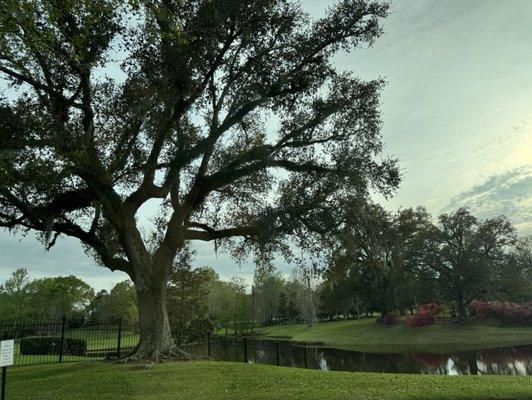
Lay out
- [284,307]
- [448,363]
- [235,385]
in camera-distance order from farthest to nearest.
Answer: [284,307], [448,363], [235,385]

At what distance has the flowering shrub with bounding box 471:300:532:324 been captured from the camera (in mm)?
40438

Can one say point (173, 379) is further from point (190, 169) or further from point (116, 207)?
point (190, 169)

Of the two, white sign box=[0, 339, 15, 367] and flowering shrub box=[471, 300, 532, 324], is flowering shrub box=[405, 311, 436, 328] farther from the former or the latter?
white sign box=[0, 339, 15, 367]

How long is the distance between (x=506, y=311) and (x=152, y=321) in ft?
126

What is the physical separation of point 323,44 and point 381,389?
37.0 ft

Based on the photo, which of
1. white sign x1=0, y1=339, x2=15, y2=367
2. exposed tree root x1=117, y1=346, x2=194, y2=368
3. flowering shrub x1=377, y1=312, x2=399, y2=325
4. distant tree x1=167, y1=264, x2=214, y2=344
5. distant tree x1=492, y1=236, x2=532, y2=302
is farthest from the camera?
flowering shrub x1=377, y1=312, x2=399, y2=325

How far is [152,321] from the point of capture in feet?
47.4

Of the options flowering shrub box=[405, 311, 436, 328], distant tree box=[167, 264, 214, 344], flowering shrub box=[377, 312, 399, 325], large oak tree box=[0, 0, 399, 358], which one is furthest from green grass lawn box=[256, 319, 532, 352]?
large oak tree box=[0, 0, 399, 358]

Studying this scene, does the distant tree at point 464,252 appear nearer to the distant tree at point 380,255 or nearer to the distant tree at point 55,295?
the distant tree at point 380,255

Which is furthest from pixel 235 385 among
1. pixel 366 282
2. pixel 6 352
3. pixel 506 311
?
pixel 366 282

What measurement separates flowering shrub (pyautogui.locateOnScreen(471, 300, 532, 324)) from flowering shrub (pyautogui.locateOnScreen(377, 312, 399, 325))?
27.2ft

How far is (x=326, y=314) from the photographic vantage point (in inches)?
3219

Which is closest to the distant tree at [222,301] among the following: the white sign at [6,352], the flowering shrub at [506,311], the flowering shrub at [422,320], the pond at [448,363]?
the flowering shrub at [422,320]

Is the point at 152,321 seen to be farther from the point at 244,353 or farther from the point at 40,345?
the point at 40,345
